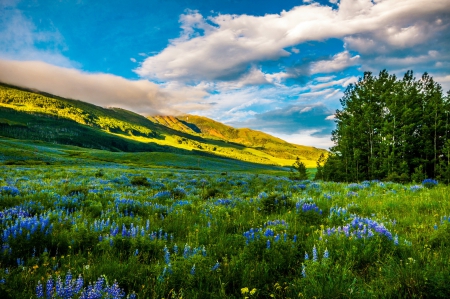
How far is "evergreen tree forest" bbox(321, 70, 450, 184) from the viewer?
45562 millimetres


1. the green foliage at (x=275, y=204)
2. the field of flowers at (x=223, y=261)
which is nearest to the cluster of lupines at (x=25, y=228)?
the field of flowers at (x=223, y=261)

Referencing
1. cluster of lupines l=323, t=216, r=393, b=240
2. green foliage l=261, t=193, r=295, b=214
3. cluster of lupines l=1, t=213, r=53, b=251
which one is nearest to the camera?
cluster of lupines l=1, t=213, r=53, b=251

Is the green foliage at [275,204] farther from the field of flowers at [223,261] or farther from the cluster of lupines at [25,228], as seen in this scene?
the cluster of lupines at [25,228]

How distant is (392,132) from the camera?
159 ft

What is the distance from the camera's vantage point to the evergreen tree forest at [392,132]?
45.6 m

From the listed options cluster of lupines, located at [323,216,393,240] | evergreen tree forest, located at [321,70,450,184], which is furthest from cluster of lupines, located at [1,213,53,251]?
evergreen tree forest, located at [321,70,450,184]

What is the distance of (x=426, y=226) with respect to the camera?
18.1 ft

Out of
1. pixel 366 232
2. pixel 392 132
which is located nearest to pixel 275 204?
pixel 366 232

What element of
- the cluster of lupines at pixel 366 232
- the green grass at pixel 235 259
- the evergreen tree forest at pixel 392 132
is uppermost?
the evergreen tree forest at pixel 392 132

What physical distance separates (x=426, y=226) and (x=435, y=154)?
5338 cm

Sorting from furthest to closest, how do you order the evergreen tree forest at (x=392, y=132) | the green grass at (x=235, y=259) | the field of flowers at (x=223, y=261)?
1. the evergreen tree forest at (x=392, y=132)
2. the green grass at (x=235, y=259)
3. the field of flowers at (x=223, y=261)

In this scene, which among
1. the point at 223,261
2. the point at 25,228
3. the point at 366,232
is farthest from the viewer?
the point at 366,232

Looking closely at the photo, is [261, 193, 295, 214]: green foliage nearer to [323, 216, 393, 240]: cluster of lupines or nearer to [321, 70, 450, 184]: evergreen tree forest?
[323, 216, 393, 240]: cluster of lupines

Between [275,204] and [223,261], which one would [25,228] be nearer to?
[223,261]
